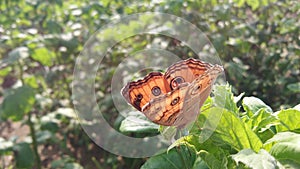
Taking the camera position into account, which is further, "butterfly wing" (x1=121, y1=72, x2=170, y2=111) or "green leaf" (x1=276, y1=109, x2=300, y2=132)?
"green leaf" (x1=276, y1=109, x2=300, y2=132)

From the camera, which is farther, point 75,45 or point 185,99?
point 75,45

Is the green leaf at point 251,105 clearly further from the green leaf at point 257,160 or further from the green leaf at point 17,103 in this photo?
the green leaf at point 17,103

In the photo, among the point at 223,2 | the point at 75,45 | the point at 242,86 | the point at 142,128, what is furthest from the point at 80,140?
the point at 142,128

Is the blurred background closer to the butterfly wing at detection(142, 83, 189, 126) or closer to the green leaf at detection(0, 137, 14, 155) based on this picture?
the green leaf at detection(0, 137, 14, 155)

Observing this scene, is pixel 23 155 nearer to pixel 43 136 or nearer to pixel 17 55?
pixel 43 136

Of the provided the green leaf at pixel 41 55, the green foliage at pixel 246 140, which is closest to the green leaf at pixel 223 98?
the green foliage at pixel 246 140

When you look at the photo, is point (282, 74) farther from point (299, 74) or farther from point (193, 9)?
Answer: point (193, 9)

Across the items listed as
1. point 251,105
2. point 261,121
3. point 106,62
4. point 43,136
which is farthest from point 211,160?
point 106,62

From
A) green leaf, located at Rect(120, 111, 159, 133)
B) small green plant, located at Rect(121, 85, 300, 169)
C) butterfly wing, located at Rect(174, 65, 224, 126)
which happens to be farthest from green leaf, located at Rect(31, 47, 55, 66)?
butterfly wing, located at Rect(174, 65, 224, 126)
